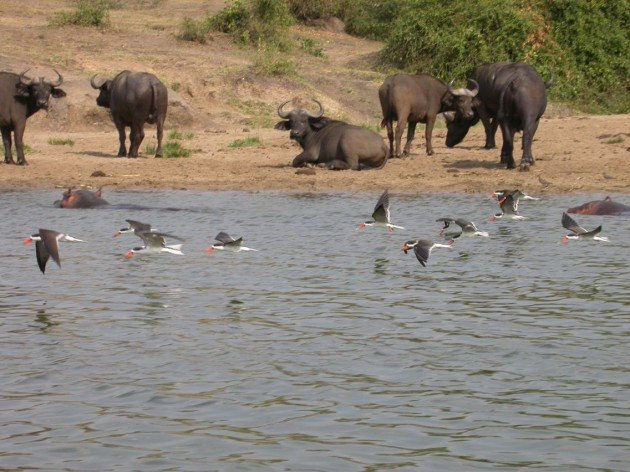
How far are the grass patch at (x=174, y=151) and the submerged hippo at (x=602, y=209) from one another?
742 centimetres

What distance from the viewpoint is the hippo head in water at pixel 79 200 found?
14.7 metres

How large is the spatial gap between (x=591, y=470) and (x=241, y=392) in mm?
2031

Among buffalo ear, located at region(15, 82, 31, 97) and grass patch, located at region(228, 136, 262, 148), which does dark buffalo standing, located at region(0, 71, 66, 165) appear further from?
grass patch, located at region(228, 136, 262, 148)

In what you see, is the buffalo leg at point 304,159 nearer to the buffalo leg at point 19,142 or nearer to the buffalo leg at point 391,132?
the buffalo leg at point 391,132

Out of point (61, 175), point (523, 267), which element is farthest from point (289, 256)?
point (61, 175)

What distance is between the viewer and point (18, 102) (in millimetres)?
18469

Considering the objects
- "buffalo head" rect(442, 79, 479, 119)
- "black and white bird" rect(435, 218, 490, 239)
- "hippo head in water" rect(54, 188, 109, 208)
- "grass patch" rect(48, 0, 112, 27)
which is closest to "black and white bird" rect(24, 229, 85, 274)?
"black and white bird" rect(435, 218, 490, 239)

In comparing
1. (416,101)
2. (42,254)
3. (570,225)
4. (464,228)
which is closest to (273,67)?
(416,101)

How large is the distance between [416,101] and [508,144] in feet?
7.24

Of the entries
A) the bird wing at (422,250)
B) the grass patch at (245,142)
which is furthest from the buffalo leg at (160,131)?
the bird wing at (422,250)

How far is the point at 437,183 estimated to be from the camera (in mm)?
17047

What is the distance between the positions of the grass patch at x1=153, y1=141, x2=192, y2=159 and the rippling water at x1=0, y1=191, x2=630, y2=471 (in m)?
6.43

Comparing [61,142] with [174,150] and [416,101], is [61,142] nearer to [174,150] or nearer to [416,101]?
[174,150]

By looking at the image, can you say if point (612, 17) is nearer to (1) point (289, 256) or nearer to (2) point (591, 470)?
(1) point (289, 256)
